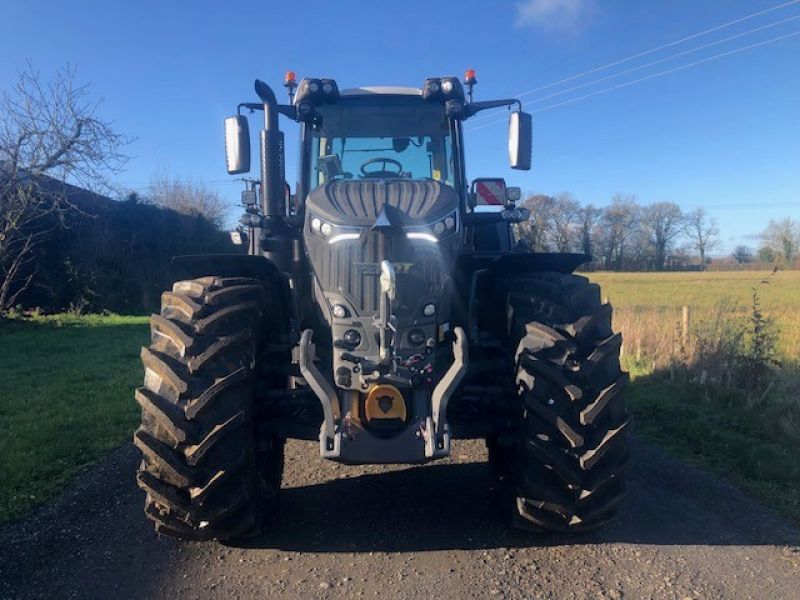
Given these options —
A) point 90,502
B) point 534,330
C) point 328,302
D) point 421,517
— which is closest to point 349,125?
point 328,302

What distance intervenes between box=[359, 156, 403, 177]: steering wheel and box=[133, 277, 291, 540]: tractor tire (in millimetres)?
1619

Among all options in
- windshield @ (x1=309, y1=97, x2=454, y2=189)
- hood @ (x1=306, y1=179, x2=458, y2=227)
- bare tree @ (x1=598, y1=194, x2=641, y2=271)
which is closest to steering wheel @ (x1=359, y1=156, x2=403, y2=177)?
windshield @ (x1=309, y1=97, x2=454, y2=189)

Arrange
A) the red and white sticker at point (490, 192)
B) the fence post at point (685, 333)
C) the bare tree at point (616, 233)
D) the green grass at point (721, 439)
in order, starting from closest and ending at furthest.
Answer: the green grass at point (721, 439) → the red and white sticker at point (490, 192) → the fence post at point (685, 333) → the bare tree at point (616, 233)

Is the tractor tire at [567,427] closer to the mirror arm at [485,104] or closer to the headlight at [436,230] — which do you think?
the headlight at [436,230]

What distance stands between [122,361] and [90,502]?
23.3ft

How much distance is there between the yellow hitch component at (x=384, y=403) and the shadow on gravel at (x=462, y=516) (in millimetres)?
866

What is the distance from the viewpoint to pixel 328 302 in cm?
371

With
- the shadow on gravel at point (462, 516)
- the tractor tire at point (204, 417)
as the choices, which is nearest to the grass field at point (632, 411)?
the shadow on gravel at point (462, 516)

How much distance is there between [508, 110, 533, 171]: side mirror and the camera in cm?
489

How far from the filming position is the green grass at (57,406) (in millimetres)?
4906

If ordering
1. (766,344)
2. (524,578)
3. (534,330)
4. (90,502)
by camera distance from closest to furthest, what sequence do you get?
(524,578) → (534,330) → (90,502) → (766,344)

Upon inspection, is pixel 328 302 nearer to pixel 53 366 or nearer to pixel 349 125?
pixel 349 125

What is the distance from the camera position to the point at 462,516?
13.5 ft

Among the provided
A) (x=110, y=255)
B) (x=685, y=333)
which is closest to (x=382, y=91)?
(x=685, y=333)
